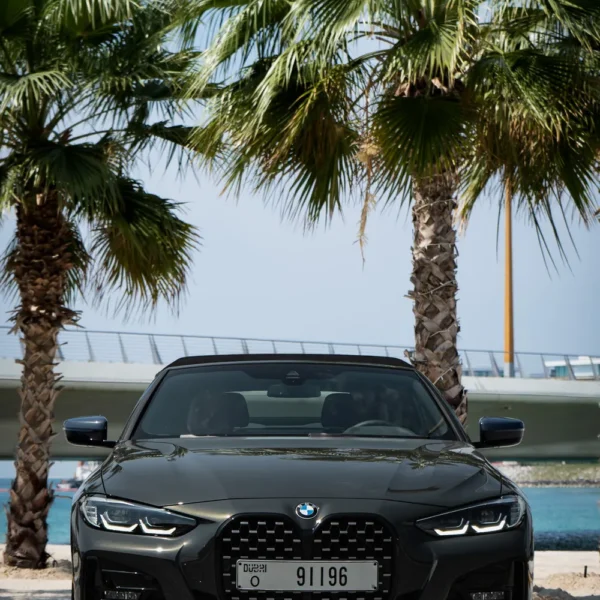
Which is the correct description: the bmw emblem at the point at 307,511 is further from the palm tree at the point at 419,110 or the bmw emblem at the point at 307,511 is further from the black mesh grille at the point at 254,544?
the palm tree at the point at 419,110

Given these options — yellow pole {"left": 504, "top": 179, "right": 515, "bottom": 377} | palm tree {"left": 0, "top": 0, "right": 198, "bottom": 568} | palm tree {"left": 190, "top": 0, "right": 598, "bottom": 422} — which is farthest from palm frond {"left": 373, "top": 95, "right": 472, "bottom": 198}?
yellow pole {"left": 504, "top": 179, "right": 515, "bottom": 377}

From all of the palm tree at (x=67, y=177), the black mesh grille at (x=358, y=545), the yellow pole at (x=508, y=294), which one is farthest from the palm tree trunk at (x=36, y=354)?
the yellow pole at (x=508, y=294)

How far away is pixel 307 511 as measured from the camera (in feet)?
13.7

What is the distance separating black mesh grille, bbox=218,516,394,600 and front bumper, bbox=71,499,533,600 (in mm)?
15

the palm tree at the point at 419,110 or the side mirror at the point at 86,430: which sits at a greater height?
the palm tree at the point at 419,110

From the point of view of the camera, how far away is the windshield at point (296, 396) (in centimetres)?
554

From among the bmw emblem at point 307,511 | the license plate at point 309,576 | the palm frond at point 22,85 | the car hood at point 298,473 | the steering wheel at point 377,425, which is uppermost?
the palm frond at point 22,85

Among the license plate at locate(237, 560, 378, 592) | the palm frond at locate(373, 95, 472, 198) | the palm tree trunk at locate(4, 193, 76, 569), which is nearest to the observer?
the license plate at locate(237, 560, 378, 592)

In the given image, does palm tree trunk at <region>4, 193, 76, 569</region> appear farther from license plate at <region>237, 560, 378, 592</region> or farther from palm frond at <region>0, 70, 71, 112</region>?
license plate at <region>237, 560, 378, 592</region>

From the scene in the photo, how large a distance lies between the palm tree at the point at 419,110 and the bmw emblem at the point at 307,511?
18.4ft

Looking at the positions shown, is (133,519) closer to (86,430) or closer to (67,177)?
(86,430)

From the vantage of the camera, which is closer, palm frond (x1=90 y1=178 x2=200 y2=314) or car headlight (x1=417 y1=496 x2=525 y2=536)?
car headlight (x1=417 y1=496 x2=525 y2=536)

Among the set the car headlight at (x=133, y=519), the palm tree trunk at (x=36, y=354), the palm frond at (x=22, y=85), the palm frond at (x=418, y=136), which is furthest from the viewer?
the palm tree trunk at (x=36, y=354)

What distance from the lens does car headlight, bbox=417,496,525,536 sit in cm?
422
